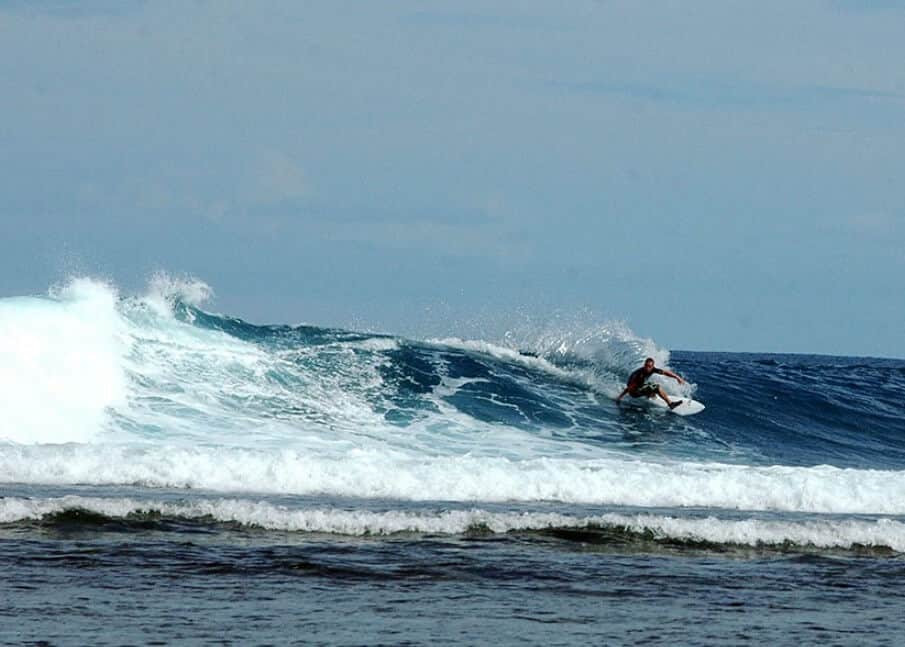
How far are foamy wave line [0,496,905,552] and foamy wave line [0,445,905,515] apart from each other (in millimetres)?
2383

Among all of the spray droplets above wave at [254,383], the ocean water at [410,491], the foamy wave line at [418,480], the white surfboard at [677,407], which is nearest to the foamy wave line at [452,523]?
the ocean water at [410,491]

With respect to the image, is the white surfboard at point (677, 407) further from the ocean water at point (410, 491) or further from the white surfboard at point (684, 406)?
the ocean water at point (410, 491)

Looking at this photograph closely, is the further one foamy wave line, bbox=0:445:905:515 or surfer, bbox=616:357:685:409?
surfer, bbox=616:357:685:409

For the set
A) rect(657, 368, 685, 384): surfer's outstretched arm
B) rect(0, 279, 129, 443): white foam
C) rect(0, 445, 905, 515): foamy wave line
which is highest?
rect(657, 368, 685, 384): surfer's outstretched arm

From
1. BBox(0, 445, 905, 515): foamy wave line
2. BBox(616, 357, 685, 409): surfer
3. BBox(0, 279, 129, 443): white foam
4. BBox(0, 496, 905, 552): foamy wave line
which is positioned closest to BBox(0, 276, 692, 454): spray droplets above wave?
BBox(0, 279, 129, 443): white foam

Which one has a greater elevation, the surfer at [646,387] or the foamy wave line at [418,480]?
the surfer at [646,387]

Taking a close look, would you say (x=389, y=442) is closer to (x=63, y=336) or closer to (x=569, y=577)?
(x=63, y=336)

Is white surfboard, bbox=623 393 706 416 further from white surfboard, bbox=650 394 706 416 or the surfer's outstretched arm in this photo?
the surfer's outstretched arm

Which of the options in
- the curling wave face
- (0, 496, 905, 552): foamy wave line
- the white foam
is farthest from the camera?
the white foam

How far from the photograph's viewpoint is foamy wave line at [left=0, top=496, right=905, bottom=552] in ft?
39.6

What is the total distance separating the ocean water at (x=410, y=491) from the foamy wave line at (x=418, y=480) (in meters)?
0.04

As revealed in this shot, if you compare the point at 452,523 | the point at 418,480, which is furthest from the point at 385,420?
the point at 452,523

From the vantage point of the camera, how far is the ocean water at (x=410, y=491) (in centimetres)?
880

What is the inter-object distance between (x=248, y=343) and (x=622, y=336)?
27.8 feet
